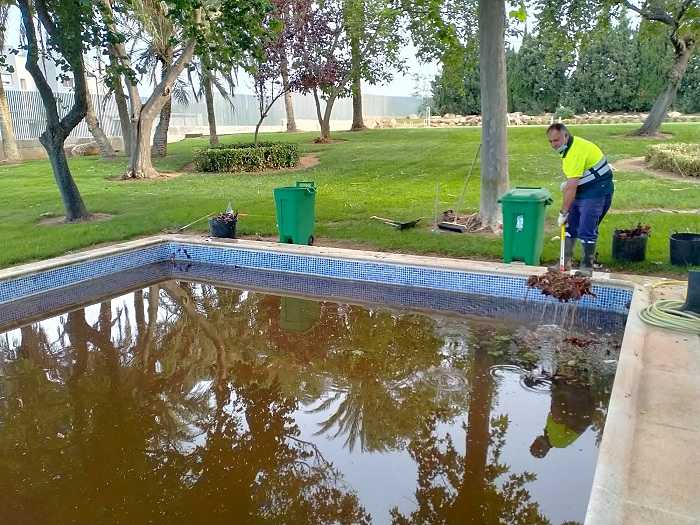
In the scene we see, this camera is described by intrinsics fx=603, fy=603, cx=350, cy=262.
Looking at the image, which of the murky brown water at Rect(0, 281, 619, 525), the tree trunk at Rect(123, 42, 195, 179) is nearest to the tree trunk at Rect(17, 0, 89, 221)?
the murky brown water at Rect(0, 281, 619, 525)

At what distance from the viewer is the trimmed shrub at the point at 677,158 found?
11.6m

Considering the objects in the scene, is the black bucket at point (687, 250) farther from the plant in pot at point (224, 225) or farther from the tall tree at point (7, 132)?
the tall tree at point (7, 132)

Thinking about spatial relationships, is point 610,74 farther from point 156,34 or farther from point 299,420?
point 299,420

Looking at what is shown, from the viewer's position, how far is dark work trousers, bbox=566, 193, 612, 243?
227 inches

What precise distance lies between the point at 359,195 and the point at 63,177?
5.10 meters

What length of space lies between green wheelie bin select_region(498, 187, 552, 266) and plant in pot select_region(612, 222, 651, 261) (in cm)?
81

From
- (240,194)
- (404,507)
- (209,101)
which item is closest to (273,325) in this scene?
(404,507)

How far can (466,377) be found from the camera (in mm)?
4480

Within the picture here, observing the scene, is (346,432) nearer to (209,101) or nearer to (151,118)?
(151,118)

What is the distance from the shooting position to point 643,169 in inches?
507

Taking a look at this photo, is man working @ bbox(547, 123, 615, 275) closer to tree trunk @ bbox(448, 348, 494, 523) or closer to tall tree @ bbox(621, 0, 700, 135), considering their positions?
tree trunk @ bbox(448, 348, 494, 523)

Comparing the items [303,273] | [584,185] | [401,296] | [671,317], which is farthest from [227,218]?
[671,317]

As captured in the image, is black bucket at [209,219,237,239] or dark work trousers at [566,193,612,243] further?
black bucket at [209,219,237,239]

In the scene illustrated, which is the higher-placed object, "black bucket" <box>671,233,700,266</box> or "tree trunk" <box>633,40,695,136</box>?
"tree trunk" <box>633,40,695,136</box>
